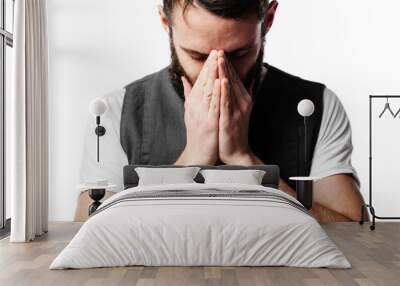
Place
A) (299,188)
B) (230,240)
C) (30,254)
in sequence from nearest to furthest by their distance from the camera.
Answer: (230,240) < (30,254) < (299,188)

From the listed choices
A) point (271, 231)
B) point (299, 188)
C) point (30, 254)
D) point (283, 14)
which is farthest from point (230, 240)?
point (283, 14)

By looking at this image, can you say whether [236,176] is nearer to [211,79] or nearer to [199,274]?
[211,79]

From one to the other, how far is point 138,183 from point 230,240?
265 centimetres

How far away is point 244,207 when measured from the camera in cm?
470

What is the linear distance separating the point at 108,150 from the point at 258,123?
177 cm

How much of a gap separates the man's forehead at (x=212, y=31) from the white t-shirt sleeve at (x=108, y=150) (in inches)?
42.4

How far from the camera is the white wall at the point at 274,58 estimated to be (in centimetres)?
729

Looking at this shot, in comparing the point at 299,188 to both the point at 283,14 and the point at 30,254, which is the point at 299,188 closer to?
the point at 283,14

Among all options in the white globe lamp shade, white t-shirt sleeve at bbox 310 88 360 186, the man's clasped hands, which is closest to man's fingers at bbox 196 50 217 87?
the man's clasped hands

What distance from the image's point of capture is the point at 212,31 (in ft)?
22.8

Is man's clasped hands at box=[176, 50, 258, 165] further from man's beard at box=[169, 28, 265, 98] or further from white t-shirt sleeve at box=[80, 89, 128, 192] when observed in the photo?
white t-shirt sleeve at box=[80, 89, 128, 192]

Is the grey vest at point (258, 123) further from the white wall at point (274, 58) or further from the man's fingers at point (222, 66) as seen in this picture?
the man's fingers at point (222, 66)

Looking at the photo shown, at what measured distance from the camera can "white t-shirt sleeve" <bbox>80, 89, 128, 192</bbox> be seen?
7.22 m

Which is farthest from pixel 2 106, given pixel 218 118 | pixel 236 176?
pixel 236 176
